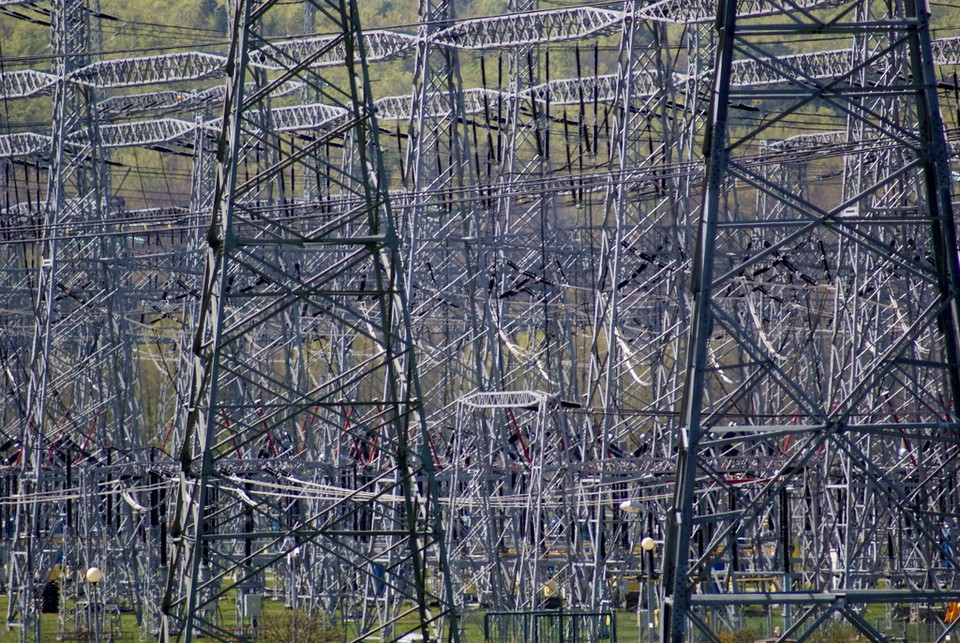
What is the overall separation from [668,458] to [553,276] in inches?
704

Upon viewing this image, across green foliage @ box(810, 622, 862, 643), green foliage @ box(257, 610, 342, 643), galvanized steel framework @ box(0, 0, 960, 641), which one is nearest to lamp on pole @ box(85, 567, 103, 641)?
galvanized steel framework @ box(0, 0, 960, 641)

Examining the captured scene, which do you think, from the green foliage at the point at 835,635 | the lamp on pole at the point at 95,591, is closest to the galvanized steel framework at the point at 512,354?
the lamp on pole at the point at 95,591

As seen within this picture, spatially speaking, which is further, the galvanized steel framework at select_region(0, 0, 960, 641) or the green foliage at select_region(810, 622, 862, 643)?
the green foliage at select_region(810, 622, 862, 643)

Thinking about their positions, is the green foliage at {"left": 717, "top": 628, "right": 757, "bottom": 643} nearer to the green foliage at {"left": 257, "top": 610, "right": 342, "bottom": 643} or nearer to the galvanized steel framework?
the galvanized steel framework

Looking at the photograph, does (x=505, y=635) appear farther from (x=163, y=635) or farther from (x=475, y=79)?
(x=475, y=79)

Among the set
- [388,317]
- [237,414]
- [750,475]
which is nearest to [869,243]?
[388,317]

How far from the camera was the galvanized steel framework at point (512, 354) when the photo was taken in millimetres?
10703

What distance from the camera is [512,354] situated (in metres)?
27.5

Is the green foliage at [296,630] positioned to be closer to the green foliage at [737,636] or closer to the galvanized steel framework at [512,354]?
the galvanized steel framework at [512,354]

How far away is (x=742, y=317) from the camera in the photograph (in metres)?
36.8

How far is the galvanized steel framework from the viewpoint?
10.7m

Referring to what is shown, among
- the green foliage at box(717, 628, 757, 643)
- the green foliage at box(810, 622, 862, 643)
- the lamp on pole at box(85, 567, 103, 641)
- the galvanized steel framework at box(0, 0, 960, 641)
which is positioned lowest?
the green foliage at box(717, 628, 757, 643)

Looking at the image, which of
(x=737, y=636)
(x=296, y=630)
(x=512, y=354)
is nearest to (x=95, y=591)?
(x=296, y=630)

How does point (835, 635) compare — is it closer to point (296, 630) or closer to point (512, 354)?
point (296, 630)
